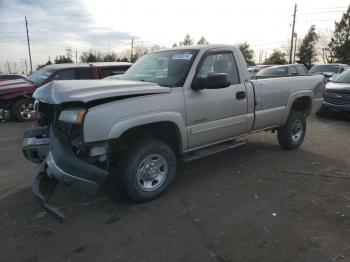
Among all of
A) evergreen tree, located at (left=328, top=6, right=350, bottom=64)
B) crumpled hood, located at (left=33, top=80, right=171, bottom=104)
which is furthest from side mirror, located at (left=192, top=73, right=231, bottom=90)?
evergreen tree, located at (left=328, top=6, right=350, bottom=64)

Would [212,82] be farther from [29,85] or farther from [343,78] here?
[343,78]

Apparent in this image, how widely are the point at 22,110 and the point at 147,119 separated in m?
8.37

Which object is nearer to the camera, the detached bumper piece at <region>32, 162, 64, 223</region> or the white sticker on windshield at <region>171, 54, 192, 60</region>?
the detached bumper piece at <region>32, 162, 64, 223</region>

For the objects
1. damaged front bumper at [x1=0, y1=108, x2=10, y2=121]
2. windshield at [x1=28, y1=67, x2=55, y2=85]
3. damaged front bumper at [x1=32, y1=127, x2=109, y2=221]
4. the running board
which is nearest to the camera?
damaged front bumper at [x1=32, y1=127, x2=109, y2=221]

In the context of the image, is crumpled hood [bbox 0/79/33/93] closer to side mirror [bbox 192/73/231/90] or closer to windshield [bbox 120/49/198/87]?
windshield [bbox 120/49/198/87]

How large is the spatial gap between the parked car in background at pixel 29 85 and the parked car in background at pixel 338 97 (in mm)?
6249

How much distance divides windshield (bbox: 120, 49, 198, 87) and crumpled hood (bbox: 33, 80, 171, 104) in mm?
372

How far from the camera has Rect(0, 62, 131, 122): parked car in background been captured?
11133 millimetres

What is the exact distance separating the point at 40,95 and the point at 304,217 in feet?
10.9

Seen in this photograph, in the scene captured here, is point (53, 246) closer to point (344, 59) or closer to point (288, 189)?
point (288, 189)

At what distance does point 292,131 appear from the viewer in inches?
275

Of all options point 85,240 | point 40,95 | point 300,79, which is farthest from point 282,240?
point 300,79

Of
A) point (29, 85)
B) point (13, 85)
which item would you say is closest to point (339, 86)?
point (29, 85)

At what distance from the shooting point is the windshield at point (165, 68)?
16.2 ft
